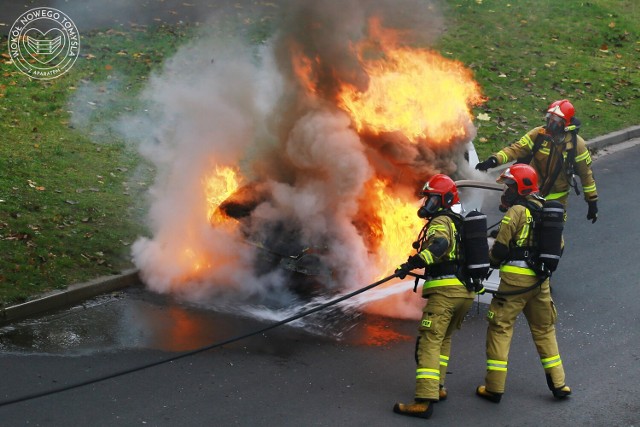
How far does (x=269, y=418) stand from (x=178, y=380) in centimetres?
89

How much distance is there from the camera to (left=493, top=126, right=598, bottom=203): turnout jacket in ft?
30.3

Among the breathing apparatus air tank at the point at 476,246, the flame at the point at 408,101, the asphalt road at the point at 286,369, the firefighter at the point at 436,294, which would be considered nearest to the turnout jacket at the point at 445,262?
the firefighter at the point at 436,294

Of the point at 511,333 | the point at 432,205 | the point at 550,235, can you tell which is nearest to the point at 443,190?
the point at 432,205

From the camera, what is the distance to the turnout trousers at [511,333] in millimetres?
7117

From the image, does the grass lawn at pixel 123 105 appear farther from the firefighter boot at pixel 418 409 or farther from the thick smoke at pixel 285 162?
the firefighter boot at pixel 418 409

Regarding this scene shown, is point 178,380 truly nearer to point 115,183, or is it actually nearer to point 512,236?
point 512,236

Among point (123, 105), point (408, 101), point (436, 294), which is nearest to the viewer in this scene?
point (436, 294)

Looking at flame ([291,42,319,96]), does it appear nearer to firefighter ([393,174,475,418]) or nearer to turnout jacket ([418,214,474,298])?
firefighter ([393,174,475,418])

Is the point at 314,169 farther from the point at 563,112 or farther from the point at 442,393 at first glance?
the point at 442,393

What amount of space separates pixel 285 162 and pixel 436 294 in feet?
9.24

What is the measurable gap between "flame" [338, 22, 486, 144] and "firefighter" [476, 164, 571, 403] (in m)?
1.71

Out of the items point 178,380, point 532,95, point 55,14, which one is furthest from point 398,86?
point 55,14

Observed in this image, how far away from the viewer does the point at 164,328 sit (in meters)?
8.14

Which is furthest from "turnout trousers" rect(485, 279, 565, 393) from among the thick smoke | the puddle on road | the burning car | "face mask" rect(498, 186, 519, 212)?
the burning car
